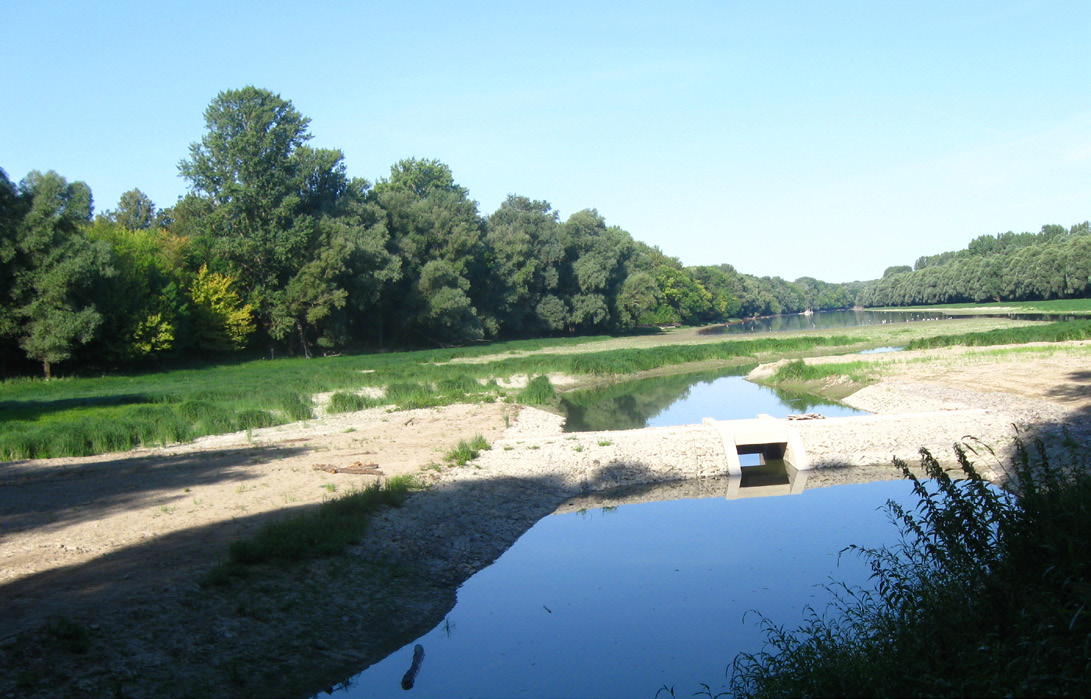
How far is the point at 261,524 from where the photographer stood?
13.9 metres

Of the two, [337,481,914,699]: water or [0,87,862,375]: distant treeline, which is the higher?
[0,87,862,375]: distant treeline

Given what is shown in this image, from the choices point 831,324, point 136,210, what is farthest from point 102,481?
point 831,324

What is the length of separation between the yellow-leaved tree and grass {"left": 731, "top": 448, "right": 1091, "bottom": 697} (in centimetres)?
5279

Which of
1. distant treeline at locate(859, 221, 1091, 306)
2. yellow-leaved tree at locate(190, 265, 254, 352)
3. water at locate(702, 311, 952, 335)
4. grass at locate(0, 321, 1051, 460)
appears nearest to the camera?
grass at locate(0, 321, 1051, 460)

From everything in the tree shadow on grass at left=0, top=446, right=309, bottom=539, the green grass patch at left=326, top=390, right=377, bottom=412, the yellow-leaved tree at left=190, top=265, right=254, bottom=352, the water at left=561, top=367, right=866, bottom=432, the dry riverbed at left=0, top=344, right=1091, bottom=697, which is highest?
the yellow-leaved tree at left=190, top=265, right=254, bottom=352

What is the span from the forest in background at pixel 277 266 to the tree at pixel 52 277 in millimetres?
82

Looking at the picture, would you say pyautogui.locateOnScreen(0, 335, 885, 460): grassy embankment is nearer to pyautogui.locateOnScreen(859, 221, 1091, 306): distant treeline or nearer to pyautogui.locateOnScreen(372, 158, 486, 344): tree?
pyautogui.locateOnScreen(372, 158, 486, 344): tree

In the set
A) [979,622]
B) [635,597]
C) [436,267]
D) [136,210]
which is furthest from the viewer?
[136,210]

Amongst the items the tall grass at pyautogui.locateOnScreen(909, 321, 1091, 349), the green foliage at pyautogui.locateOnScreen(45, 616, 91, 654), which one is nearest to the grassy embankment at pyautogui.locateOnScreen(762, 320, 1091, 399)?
the tall grass at pyautogui.locateOnScreen(909, 321, 1091, 349)

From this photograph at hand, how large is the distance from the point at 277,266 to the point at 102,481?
43.7 m

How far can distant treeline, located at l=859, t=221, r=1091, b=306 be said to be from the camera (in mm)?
105188

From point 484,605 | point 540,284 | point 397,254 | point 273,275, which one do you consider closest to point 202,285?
point 273,275

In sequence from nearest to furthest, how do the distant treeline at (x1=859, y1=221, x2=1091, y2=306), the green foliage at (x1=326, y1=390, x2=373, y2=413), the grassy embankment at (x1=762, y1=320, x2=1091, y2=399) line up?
the green foliage at (x1=326, y1=390, x2=373, y2=413) → the grassy embankment at (x1=762, y1=320, x2=1091, y2=399) → the distant treeline at (x1=859, y1=221, x2=1091, y2=306)

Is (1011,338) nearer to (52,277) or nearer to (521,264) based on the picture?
(521,264)
